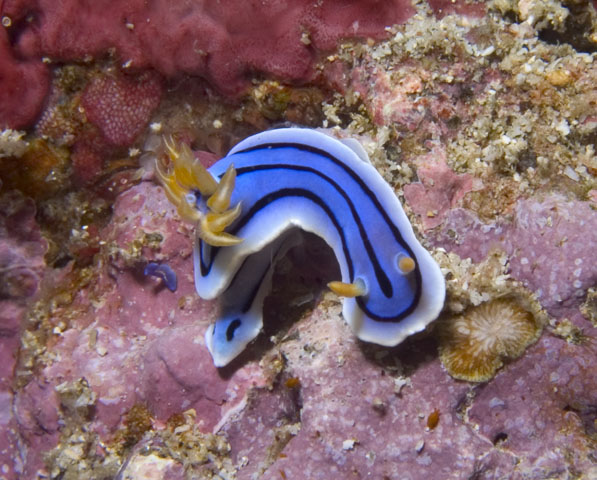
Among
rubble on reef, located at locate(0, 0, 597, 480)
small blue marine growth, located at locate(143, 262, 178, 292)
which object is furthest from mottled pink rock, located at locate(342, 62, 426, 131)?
small blue marine growth, located at locate(143, 262, 178, 292)

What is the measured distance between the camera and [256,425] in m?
3.63

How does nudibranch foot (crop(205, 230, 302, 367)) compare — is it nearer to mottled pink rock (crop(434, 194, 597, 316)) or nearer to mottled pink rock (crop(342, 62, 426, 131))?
mottled pink rock (crop(342, 62, 426, 131))

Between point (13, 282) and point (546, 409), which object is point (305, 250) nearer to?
point (546, 409)

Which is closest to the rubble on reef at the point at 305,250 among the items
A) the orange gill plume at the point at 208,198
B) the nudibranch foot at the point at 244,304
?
the nudibranch foot at the point at 244,304

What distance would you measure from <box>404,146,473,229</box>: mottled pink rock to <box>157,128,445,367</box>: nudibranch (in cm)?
29

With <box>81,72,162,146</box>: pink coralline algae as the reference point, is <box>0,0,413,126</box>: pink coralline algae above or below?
above

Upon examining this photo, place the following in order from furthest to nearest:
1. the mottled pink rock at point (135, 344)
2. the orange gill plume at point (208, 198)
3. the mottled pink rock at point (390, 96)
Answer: the mottled pink rock at point (135, 344)
the mottled pink rock at point (390, 96)
the orange gill plume at point (208, 198)

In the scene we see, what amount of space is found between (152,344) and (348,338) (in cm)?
163

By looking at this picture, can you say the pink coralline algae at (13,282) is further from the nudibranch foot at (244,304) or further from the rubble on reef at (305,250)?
the nudibranch foot at (244,304)

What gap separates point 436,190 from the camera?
3242 mm

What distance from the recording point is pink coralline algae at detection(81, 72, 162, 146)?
157 inches

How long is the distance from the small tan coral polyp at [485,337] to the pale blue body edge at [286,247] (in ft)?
0.89

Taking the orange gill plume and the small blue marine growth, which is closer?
the orange gill plume

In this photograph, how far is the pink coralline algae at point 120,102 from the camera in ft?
13.1
